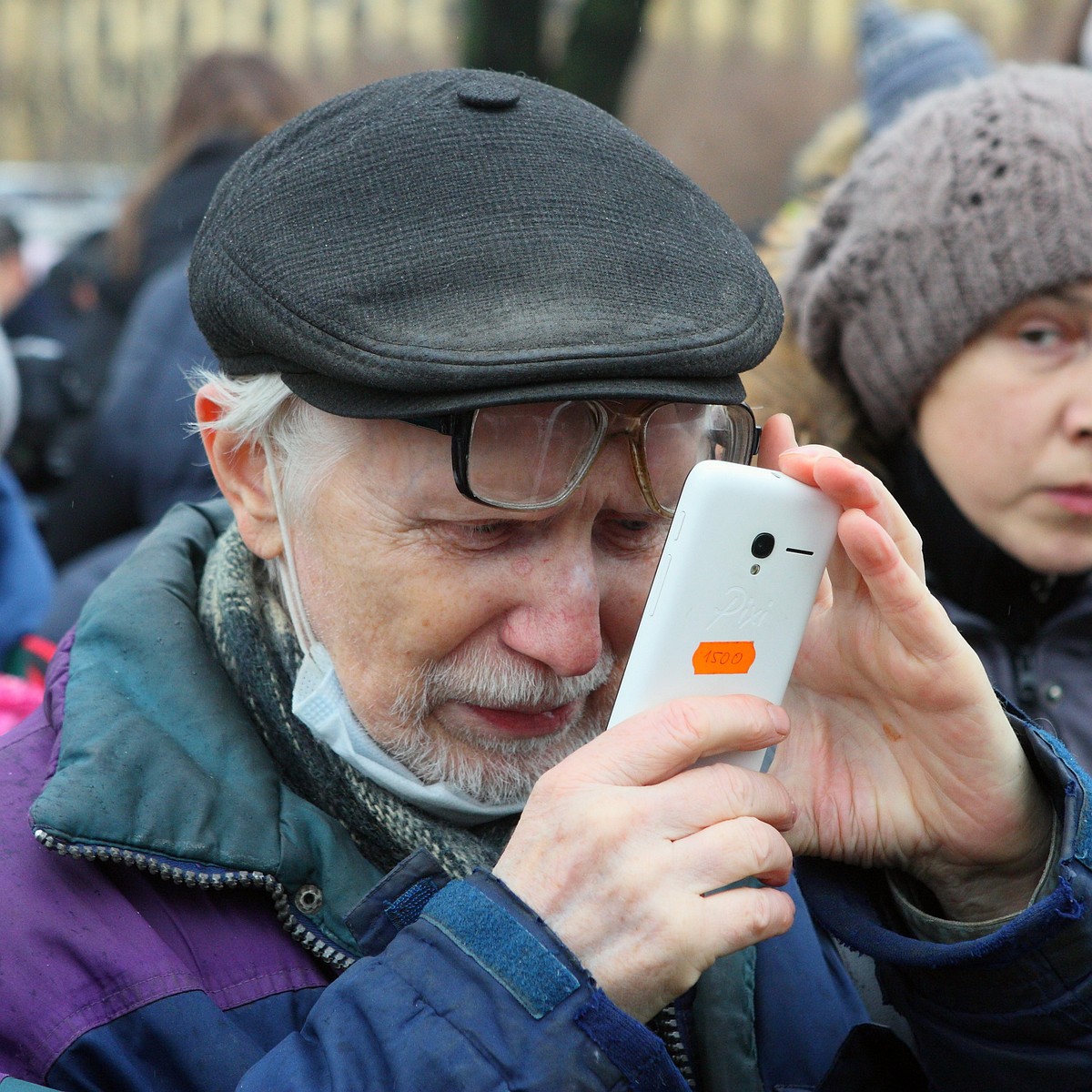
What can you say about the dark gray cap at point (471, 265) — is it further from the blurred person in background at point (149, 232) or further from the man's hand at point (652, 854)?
the blurred person in background at point (149, 232)

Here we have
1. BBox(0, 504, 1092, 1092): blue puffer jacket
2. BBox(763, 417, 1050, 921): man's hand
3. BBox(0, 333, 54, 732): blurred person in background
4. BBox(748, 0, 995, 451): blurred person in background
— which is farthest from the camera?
BBox(0, 333, 54, 732): blurred person in background

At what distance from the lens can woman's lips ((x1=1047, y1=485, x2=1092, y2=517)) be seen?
258 centimetres

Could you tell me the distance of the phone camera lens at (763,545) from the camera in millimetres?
1591

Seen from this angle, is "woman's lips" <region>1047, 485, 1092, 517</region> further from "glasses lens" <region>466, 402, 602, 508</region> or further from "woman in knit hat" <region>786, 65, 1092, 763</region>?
"glasses lens" <region>466, 402, 602, 508</region>

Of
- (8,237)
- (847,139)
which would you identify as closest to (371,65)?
(8,237)

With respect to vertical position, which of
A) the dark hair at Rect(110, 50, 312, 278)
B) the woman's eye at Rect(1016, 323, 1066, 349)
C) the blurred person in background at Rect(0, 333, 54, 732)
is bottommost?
the blurred person in background at Rect(0, 333, 54, 732)

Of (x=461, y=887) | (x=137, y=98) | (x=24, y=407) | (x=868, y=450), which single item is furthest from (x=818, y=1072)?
(x=137, y=98)

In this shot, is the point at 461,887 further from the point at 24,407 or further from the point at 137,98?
the point at 137,98

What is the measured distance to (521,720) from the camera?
182cm

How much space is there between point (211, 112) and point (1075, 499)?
332cm

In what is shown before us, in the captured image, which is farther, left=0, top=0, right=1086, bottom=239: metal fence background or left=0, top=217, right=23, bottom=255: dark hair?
left=0, top=0, right=1086, bottom=239: metal fence background

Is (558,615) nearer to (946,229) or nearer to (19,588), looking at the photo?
(946,229)

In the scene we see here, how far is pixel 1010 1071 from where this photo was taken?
1.72 meters

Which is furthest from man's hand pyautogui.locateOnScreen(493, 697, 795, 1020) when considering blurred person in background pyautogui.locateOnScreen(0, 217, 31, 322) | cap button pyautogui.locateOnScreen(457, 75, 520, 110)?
blurred person in background pyautogui.locateOnScreen(0, 217, 31, 322)
